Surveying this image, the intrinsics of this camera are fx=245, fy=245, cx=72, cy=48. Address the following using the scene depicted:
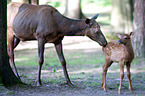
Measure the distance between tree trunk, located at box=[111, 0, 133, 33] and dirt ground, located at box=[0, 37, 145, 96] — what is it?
15.3 feet

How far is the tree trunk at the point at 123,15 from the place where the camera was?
1983 centimetres

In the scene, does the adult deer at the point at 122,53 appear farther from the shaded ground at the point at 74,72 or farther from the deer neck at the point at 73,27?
the deer neck at the point at 73,27

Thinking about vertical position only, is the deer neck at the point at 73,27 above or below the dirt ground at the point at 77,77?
above

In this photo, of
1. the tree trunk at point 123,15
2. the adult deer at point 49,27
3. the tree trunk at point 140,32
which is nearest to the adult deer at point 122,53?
the adult deer at point 49,27

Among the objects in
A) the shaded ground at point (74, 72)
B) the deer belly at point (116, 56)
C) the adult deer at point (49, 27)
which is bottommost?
the shaded ground at point (74, 72)

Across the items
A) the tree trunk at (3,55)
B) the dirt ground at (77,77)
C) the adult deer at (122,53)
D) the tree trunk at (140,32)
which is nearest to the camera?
the tree trunk at (3,55)

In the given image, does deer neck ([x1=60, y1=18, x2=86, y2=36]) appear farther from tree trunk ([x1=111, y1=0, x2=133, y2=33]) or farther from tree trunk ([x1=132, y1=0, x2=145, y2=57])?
tree trunk ([x1=111, y1=0, x2=133, y2=33])

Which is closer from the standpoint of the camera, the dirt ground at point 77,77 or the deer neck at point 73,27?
the dirt ground at point 77,77

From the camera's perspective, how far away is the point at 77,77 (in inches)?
351

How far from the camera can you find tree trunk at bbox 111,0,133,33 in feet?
65.1

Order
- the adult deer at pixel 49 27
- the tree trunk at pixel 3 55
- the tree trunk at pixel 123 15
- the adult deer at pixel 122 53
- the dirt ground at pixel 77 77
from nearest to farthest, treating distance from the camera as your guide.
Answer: the tree trunk at pixel 3 55, the dirt ground at pixel 77 77, the adult deer at pixel 122 53, the adult deer at pixel 49 27, the tree trunk at pixel 123 15

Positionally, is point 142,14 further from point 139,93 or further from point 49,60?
point 139,93

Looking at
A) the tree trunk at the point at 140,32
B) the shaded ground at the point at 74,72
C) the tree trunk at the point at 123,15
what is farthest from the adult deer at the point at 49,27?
the tree trunk at the point at 123,15

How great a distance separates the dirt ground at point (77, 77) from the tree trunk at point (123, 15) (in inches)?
183
